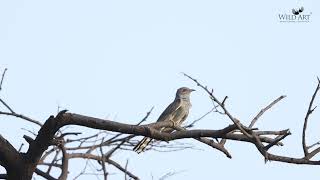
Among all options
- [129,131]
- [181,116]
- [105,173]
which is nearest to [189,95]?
[181,116]

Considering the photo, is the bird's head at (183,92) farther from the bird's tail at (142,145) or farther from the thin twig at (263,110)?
the thin twig at (263,110)

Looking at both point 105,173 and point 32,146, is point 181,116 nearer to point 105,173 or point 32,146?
point 105,173

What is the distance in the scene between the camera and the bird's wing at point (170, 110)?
9441 mm

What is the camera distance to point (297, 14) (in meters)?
9.66

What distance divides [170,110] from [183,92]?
68 centimetres

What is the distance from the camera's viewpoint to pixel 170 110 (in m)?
9.62

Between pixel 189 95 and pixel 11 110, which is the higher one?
pixel 189 95

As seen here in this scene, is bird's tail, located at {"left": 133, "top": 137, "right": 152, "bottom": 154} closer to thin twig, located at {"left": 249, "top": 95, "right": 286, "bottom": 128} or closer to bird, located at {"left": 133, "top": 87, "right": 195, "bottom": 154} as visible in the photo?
thin twig, located at {"left": 249, "top": 95, "right": 286, "bottom": 128}

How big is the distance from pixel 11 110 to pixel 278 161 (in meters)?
2.13

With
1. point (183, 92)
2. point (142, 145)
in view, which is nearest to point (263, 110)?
point (142, 145)

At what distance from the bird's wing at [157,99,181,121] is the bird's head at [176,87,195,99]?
210mm

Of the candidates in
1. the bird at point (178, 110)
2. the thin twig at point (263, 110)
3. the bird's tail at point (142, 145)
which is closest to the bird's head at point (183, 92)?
the bird at point (178, 110)

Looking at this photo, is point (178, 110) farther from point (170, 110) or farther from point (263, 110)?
point (263, 110)

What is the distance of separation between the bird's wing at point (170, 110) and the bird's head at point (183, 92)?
210 millimetres
